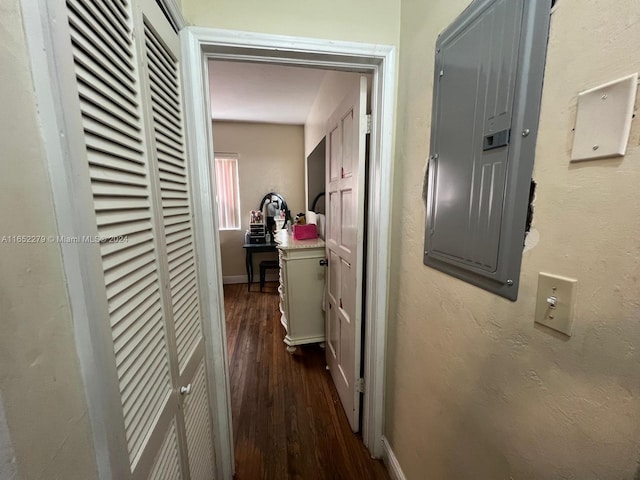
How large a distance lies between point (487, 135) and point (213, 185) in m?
0.97

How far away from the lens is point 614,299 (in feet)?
1.44

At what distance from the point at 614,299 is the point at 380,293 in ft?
2.79

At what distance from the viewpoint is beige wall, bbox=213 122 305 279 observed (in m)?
3.82

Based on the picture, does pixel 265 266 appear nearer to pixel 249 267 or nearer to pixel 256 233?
pixel 249 267

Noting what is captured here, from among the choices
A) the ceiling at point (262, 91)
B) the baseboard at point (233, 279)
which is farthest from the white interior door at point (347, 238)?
the baseboard at point (233, 279)

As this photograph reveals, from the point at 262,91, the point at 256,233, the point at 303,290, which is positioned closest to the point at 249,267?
the point at 256,233

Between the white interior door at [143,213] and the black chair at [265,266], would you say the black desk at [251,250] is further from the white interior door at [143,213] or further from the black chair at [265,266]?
the white interior door at [143,213]

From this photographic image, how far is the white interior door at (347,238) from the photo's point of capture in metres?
1.29

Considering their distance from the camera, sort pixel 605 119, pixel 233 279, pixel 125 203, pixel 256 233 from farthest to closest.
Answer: pixel 233 279 → pixel 256 233 → pixel 125 203 → pixel 605 119

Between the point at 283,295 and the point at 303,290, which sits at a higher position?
the point at 303,290

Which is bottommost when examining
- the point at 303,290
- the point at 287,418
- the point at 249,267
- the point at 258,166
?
the point at 287,418

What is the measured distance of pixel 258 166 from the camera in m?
3.93

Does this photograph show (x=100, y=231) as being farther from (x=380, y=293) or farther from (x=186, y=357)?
(x=380, y=293)

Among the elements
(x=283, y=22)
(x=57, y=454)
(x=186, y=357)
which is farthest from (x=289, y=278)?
(x=57, y=454)
